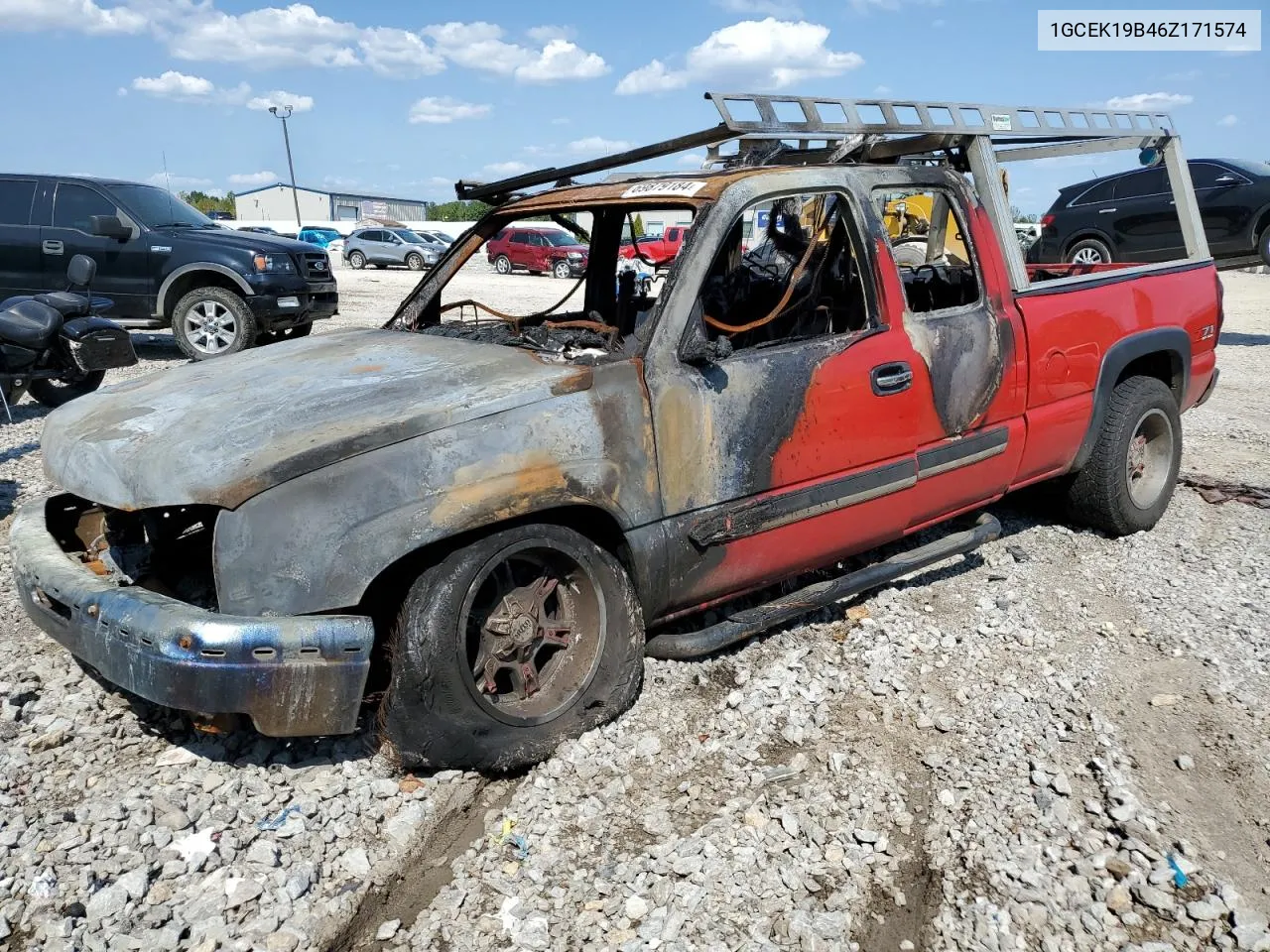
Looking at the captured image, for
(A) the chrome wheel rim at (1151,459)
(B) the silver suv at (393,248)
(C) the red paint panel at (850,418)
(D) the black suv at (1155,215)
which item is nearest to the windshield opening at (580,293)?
(C) the red paint panel at (850,418)

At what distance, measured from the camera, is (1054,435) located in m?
4.30

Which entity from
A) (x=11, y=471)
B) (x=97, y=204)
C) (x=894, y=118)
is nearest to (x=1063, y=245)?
(x=894, y=118)

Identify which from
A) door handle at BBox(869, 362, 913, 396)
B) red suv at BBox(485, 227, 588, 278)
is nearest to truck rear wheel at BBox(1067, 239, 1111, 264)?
door handle at BBox(869, 362, 913, 396)

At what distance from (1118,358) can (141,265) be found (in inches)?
345

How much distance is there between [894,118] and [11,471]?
5.29 metres

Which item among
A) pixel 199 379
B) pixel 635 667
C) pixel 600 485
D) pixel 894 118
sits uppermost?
pixel 894 118

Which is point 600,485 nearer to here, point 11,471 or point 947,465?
point 947,465

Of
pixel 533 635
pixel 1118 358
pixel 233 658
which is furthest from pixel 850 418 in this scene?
pixel 233 658

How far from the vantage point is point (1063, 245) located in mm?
13703

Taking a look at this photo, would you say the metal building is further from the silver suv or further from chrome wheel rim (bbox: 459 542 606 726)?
chrome wheel rim (bbox: 459 542 606 726)

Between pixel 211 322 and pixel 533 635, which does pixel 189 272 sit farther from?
pixel 533 635

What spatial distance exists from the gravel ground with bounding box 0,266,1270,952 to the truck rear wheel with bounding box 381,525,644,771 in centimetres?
13

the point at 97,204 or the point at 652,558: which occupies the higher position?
the point at 97,204

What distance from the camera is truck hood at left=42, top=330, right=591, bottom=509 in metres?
2.55
